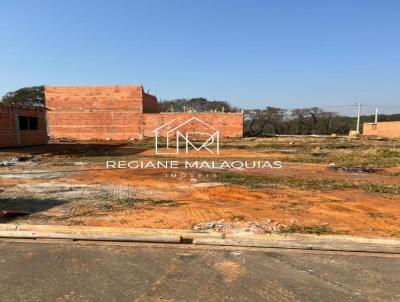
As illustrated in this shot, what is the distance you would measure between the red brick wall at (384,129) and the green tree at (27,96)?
4833 cm

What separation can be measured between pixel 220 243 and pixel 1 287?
107 inches

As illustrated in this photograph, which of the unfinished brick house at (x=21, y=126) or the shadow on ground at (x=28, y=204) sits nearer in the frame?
the shadow on ground at (x=28, y=204)

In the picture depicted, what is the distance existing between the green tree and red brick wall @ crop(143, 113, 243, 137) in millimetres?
27515

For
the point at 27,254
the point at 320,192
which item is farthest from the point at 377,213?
the point at 27,254

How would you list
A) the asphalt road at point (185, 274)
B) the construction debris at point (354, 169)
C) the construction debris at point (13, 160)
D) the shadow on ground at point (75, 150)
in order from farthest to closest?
the shadow on ground at point (75, 150) → the construction debris at point (13, 160) → the construction debris at point (354, 169) → the asphalt road at point (185, 274)

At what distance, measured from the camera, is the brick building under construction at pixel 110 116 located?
34.7m

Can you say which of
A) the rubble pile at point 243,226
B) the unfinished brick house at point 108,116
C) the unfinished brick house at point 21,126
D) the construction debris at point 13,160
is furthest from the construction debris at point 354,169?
the unfinished brick house at point 108,116

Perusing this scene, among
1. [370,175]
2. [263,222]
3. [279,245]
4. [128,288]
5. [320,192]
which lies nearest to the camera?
[128,288]

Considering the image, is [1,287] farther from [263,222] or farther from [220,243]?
[263,222]

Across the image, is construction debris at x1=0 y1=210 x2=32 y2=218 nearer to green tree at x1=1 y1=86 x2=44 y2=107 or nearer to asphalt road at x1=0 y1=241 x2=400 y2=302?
asphalt road at x1=0 y1=241 x2=400 y2=302

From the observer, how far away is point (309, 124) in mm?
51938

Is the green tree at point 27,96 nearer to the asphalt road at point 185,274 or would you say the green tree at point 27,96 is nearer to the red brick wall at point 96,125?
the red brick wall at point 96,125

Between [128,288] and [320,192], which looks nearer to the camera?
[128,288]

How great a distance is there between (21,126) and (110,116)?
39.0 ft
